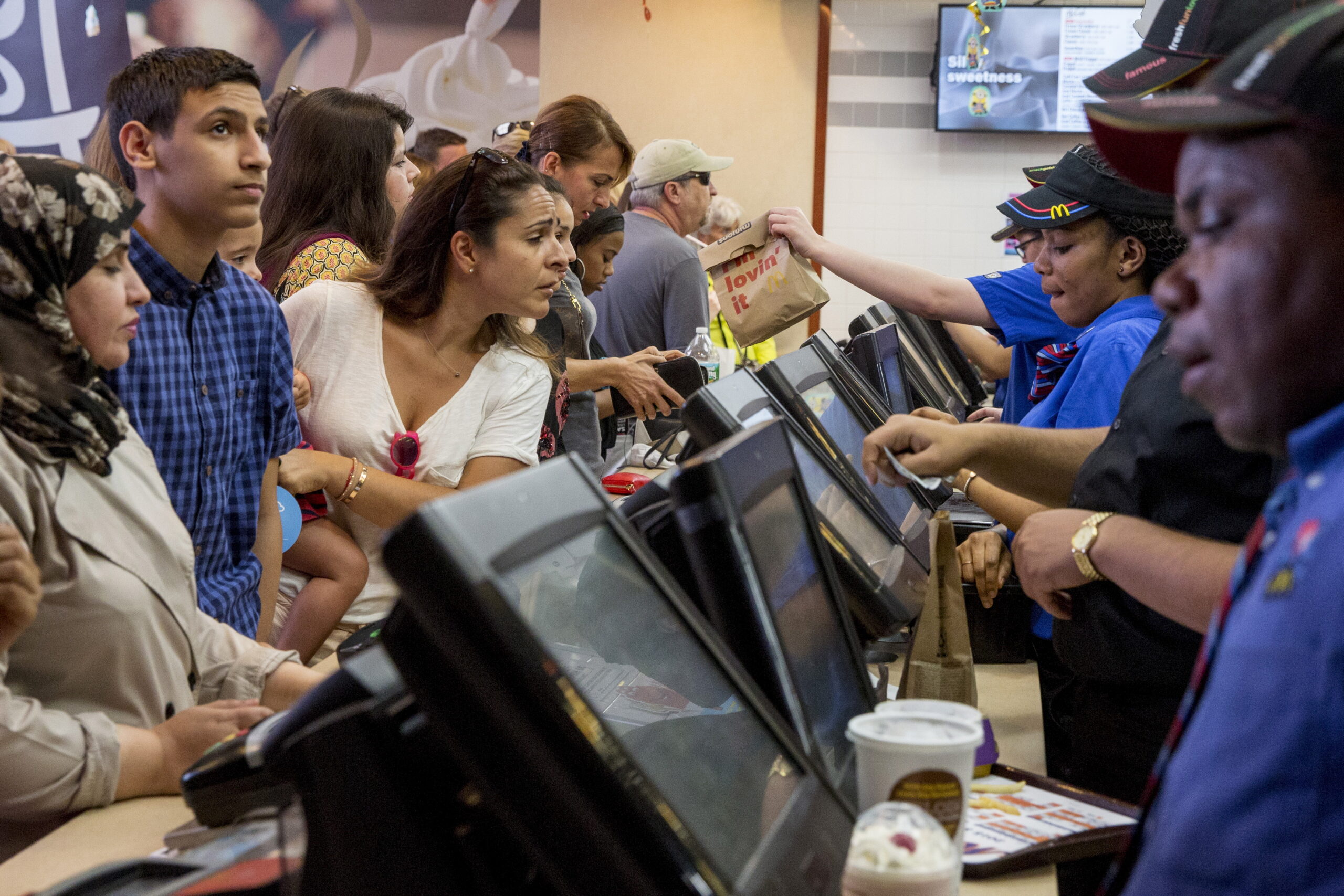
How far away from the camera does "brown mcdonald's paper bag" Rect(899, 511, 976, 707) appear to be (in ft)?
4.94

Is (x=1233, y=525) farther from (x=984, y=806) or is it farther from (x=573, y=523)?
(x=573, y=523)

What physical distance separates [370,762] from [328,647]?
4.99 feet

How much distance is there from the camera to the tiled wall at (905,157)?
7.54m

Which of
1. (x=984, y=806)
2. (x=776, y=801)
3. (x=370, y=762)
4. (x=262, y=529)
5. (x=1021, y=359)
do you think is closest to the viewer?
(x=370, y=762)

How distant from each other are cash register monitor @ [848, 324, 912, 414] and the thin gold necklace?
913 mm

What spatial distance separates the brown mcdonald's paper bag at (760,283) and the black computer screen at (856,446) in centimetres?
101

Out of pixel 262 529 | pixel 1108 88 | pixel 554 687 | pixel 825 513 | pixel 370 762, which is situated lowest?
pixel 262 529

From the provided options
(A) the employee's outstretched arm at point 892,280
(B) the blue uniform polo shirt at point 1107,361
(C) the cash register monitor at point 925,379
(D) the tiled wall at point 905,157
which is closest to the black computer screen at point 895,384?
(C) the cash register monitor at point 925,379

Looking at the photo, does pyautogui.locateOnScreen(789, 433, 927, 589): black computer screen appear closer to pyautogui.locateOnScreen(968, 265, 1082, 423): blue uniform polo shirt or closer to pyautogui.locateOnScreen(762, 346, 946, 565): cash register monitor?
pyautogui.locateOnScreen(762, 346, 946, 565): cash register monitor

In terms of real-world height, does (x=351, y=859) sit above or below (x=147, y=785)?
above

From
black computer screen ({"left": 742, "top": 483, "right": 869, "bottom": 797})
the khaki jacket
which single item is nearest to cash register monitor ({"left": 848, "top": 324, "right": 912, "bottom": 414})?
black computer screen ({"left": 742, "top": 483, "right": 869, "bottom": 797})

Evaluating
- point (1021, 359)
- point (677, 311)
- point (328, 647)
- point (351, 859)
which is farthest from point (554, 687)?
point (677, 311)

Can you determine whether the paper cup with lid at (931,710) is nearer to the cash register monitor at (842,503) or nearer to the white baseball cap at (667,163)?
the cash register monitor at (842,503)

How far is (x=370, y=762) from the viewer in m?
0.80
